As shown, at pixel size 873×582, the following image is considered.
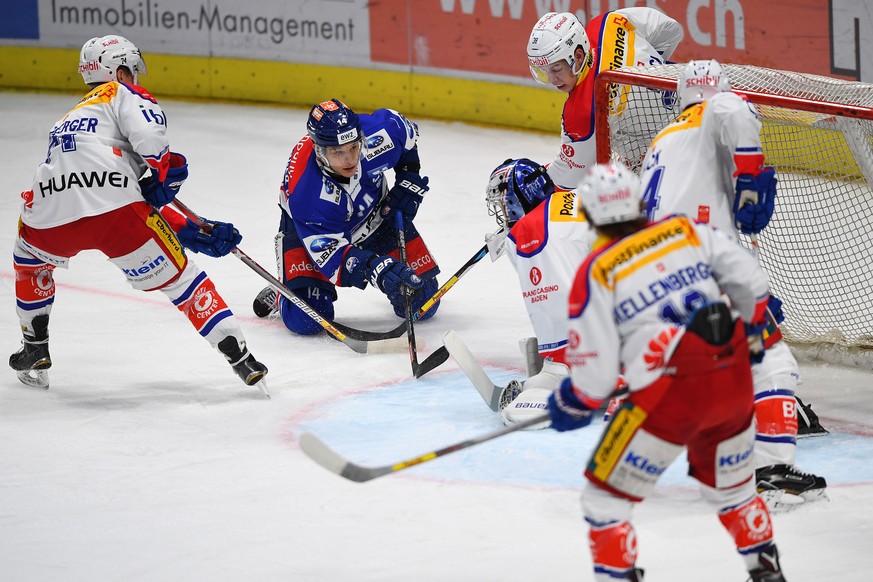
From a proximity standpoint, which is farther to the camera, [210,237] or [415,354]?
[415,354]

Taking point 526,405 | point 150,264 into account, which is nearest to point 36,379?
point 150,264

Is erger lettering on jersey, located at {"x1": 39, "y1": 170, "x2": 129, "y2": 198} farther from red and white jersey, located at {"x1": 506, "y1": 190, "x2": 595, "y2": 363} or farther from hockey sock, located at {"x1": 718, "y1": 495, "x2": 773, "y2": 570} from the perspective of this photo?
hockey sock, located at {"x1": 718, "y1": 495, "x2": 773, "y2": 570}

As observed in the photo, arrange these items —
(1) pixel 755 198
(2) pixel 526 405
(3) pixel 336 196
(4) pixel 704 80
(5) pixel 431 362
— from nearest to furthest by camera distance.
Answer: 1. (1) pixel 755 198
2. (4) pixel 704 80
3. (2) pixel 526 405
4. (5) pixel 431 362
5. (3) pixel 336 196

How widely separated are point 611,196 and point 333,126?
8.17 feet

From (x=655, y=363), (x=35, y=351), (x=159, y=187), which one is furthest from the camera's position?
(x=35, y=351)

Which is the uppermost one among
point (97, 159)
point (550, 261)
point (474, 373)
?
point (97, 159)

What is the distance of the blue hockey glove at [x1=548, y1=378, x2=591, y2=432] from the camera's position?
109 inches

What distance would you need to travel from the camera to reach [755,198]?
145 inches

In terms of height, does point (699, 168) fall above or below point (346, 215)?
above

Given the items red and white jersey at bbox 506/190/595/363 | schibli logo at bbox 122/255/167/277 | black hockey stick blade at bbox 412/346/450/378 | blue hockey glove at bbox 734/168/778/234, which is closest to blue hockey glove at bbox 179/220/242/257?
schibli logo at bbox 122/255/167/277

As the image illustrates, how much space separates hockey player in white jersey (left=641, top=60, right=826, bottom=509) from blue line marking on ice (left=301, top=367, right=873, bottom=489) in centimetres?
30

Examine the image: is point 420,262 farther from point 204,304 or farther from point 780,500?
point 780,500

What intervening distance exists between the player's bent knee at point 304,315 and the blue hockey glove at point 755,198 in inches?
88.2

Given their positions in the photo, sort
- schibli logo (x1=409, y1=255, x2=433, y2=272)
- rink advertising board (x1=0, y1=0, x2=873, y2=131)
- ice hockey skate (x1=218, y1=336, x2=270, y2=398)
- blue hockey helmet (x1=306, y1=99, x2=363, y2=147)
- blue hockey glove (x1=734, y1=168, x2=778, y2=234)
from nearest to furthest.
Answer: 1. blue hockey glove (x1=734, y1=168, x2=778, y2=234)
2. ice hockey skate (x1=218, y1=336, x2=270, y2=398)
3. blue hockey helmet (x1=306, y1=99, x2=363, y2=147)
4. schibli logo (x1=409, y1=255, x2=433, y2=272)
5. rink advertising board (x1=0, y1=0, x2=873, y2=131)
